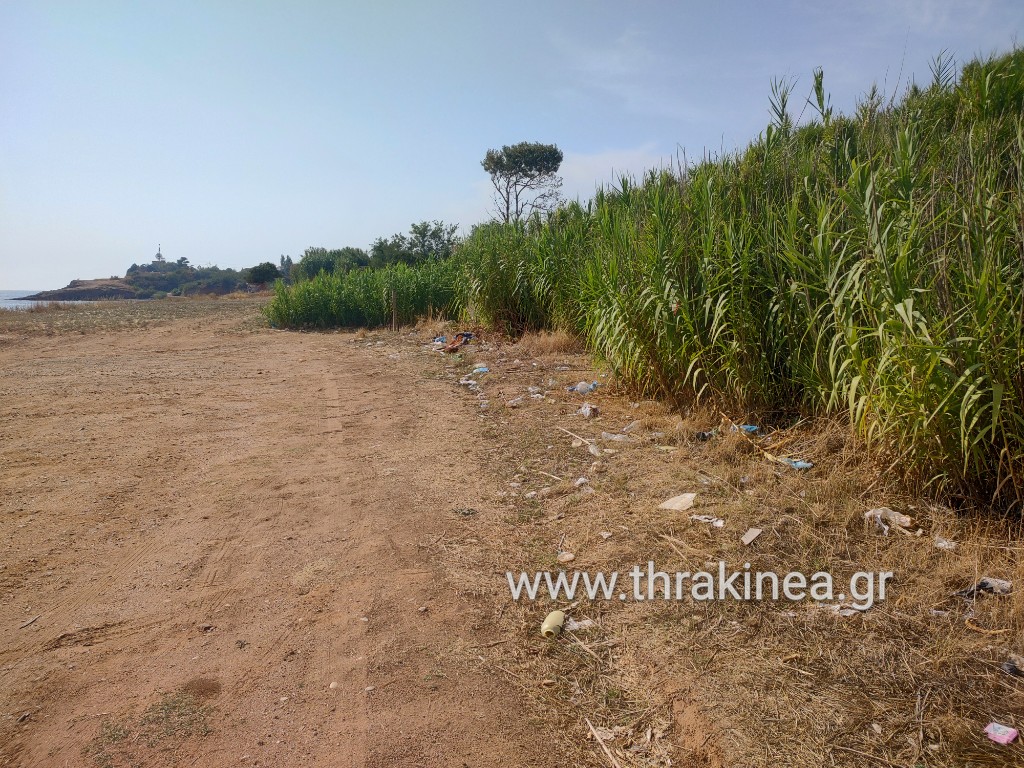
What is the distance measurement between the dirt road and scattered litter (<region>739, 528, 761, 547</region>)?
133 cm

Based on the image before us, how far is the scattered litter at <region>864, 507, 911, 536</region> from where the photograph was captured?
9.95 ft

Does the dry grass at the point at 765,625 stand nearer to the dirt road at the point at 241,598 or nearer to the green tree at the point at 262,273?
the dirt road at the point at 241,598

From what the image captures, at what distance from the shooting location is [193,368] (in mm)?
9312

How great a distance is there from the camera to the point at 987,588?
2555mm

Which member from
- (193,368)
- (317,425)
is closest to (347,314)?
(193,368)

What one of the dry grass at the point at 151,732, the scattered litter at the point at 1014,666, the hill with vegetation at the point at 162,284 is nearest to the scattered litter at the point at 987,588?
the scattered litter at the point at 1014,666

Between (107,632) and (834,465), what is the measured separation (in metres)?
3.77

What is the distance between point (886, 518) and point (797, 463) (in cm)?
72

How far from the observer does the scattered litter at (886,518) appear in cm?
303

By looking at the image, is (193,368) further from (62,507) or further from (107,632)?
(107,632)

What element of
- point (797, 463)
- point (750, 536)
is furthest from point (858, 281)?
point (750, 536)

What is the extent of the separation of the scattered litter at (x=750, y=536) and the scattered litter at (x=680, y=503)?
0.42 meters

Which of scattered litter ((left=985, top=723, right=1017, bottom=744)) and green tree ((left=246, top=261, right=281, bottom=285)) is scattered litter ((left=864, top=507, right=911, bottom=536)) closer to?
scattered litter ((left=985, top=723, right=1017, bottom=744))

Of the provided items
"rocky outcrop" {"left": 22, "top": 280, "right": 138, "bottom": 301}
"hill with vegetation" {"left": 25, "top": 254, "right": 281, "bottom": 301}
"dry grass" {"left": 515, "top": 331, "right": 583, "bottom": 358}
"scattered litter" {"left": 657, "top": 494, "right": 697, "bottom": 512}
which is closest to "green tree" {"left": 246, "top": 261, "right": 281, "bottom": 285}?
"hill with vegetation" {"left": 25, "top": 254, "right": 281, "bottom": 301}
